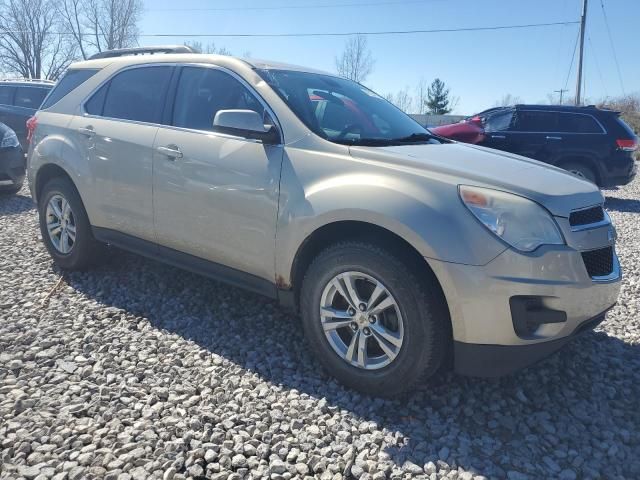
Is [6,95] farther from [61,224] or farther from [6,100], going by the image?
[61,224]

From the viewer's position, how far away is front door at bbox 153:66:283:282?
307 centimetres

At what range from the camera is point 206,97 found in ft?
11.6

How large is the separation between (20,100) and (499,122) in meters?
10.2

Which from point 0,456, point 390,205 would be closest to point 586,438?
point 390,205

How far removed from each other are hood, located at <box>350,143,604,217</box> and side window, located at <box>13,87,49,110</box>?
10618 mm

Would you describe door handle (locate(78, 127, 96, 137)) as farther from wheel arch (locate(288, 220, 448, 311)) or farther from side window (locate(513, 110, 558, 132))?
side window (locate(513, 110, 558, 132))

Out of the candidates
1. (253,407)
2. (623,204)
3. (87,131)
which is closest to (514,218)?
(253,407)

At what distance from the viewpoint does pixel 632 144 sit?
9359mm

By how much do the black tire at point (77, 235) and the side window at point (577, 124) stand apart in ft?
28.6

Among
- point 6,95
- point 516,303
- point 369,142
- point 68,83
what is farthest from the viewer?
point 6,95

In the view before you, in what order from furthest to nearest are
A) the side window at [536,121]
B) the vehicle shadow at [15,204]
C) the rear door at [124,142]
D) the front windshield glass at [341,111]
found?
the side window at [536,121]
the vehicle shadow at [15,204]
the rear door at [124,142]
the front windshield glass at [341,111]

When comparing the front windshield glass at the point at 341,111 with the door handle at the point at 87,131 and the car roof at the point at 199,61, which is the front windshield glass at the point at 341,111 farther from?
the door handle at the point at 87,131

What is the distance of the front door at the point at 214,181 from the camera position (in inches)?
121

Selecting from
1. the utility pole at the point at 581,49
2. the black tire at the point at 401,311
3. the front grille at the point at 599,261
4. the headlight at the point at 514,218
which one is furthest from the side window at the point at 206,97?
the utility pole at the point at 581,49
